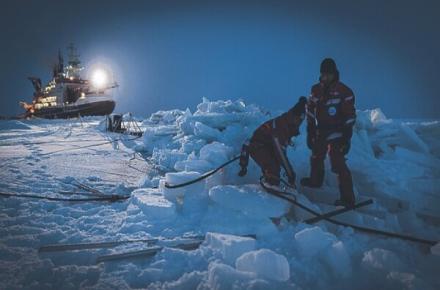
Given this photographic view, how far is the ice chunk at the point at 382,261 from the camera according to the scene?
2979 mm

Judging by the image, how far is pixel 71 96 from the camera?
42.2 metres

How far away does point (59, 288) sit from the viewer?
106 inches

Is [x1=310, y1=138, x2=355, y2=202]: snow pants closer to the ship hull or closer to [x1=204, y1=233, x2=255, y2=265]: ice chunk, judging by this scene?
[x1=204, y1=233, x2=255, y2=265]: ice chunk

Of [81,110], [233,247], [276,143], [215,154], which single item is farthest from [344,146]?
[81,110]

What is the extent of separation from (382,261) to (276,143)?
2.20 m

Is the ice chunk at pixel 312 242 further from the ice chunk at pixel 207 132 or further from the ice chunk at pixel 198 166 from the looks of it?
the ice chunk at pixel 207 132

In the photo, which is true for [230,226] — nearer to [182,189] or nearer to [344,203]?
[182,189]

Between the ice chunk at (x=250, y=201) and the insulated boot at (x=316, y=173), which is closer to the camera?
the ice chunk at (x=250, y=201)

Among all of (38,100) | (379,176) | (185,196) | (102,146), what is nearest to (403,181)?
(379,176)

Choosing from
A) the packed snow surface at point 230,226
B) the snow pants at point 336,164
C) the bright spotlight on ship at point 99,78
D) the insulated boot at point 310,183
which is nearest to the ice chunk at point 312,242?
the packed snow surface at point 230,226

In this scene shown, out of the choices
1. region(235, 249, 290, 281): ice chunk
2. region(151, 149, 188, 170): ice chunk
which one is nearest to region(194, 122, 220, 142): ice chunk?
region(151, 149, 188, 170): ice chunk

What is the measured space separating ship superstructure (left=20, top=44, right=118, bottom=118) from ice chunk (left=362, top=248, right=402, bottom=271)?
39810 mm

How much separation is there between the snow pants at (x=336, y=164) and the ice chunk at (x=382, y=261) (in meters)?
1.44

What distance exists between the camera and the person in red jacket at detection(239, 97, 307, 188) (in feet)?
15.6
